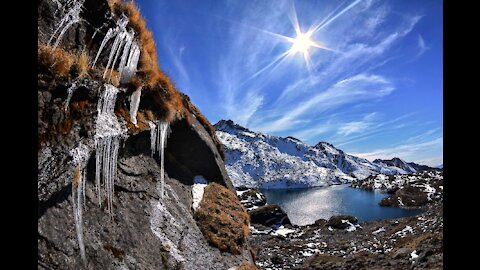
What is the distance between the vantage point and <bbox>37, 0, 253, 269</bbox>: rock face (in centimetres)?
589

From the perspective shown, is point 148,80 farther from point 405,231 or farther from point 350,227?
point 350,227

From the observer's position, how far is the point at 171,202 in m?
10.5

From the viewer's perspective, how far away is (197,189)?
43.0 ft

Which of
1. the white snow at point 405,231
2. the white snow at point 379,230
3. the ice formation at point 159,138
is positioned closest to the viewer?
the ice formation at point 159,138

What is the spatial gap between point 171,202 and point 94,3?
7435mm

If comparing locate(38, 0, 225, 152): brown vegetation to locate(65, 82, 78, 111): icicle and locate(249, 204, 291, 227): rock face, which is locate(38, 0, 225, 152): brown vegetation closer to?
locate(65, 82, 78, 111): icicle

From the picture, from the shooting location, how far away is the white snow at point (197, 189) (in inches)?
478

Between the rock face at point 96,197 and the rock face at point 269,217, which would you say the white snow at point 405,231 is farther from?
the rock face at point 96,197

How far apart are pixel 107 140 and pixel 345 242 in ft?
189

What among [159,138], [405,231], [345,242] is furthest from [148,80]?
[405,231]

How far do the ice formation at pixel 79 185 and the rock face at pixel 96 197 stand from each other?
9cm

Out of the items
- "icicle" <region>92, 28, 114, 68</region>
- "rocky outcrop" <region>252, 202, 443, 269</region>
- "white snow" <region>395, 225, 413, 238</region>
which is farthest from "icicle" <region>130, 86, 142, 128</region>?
"white snow" <region>395, 225, 413, 238</region>

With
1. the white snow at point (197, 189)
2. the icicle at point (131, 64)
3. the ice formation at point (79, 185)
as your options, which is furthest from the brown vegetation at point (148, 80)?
the white snow at point (197, 189)
